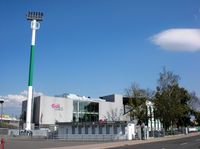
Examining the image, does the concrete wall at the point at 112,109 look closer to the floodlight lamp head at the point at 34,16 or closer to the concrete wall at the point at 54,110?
the concrete wall at the point at 54,110

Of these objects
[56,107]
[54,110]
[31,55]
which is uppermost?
[31,55]

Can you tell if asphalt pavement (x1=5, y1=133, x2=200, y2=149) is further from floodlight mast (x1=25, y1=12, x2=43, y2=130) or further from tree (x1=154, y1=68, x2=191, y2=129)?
floodlight mast (x1=25, y1=12, x2=43, y2=130)

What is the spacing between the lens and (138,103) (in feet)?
264

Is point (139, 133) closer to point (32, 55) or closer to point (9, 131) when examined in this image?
point (9, 131)

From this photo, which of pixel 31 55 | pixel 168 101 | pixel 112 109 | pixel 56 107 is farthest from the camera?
pixel 112 109

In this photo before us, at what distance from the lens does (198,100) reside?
9831 centimetres

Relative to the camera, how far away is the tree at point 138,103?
7912 cm

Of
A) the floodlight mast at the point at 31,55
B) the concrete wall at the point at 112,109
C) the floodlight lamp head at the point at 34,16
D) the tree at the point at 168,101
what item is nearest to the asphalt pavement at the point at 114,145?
the tree at the point at 168,101

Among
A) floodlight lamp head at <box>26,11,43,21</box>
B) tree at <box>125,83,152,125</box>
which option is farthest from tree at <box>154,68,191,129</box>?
floodlight lamp head at <box>26,11,43,21</box>

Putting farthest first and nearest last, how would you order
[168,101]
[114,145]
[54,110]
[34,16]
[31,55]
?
[54,110], [34,16], [31,55], [168,101], [114,145]

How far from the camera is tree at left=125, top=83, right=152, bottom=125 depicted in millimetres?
79125

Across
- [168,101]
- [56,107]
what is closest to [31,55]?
[56,107]

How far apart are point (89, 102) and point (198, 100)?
1511 inches

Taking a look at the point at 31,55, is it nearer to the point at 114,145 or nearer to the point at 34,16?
the point at 34,16
